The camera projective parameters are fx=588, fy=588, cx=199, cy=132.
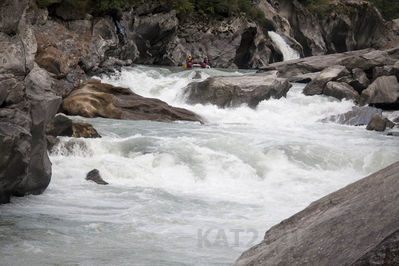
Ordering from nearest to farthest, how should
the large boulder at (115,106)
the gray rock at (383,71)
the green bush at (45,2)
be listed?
the large boulder at (115,106)
the gray rock at (383,71)
the green bush at (45,2)

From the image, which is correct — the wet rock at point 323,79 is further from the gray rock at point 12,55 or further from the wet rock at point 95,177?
the gray rock at point 12,55

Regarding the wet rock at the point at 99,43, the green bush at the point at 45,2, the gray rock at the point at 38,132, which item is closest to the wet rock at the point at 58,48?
the wet rock at the point at 99,43

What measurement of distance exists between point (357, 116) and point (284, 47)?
21.6m

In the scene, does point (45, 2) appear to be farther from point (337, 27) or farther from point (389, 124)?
point (337, 27)

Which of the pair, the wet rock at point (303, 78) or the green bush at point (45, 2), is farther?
the wet rock at point (303, 78)

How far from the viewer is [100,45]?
87.4ft

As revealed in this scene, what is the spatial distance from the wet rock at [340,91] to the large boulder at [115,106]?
22.7 ft

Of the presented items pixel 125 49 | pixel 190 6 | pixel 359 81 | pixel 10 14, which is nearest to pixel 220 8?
pixel 190 6

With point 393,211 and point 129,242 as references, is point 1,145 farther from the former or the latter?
point 393,211

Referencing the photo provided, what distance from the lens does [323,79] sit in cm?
2477

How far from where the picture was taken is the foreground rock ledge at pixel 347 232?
281 centimetres

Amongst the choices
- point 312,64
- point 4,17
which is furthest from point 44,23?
point 4,17

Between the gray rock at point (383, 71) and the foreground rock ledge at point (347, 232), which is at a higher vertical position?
the foreground rock ledge at point (347, 232)

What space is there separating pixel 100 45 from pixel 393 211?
967 inches
